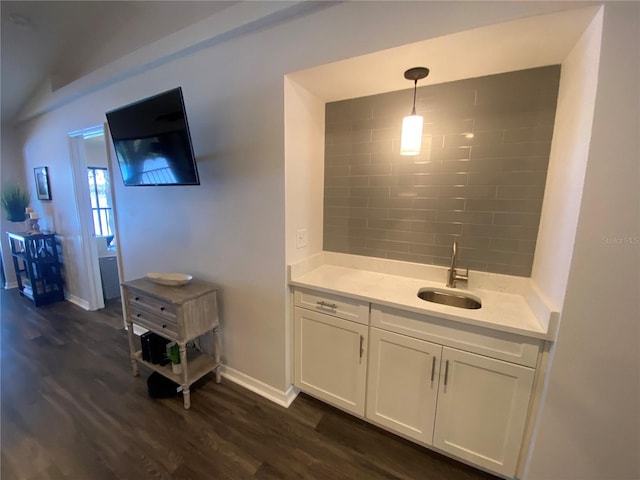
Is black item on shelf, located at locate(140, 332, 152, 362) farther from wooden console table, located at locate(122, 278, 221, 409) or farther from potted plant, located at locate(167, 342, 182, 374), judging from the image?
potted plant, located at locate(167, 342, 182, 374)

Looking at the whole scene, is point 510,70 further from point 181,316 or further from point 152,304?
point 152,304

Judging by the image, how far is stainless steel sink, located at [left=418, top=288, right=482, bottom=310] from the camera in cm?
164

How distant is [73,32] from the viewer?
2.45 meters

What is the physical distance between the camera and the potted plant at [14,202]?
11.5 ft

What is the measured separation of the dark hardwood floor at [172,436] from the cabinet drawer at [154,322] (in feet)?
1.71

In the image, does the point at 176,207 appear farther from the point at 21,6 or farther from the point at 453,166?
the point at 453,166

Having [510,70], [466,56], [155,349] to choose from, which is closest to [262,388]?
[155,349]

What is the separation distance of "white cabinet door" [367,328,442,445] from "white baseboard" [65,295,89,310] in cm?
380

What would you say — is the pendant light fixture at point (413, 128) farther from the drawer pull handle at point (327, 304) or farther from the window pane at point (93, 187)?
the window pane at point (93, 187)

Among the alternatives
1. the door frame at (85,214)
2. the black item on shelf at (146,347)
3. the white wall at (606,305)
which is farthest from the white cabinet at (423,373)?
the door frame at (85,214)

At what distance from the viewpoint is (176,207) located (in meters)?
2.19

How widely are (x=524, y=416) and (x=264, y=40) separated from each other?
2501 millimetres

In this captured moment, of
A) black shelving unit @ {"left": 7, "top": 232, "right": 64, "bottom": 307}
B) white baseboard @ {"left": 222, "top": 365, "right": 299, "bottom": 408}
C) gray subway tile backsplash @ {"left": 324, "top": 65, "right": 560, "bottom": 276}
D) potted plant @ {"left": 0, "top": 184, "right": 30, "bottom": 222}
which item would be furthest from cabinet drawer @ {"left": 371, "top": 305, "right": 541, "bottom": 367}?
potted plant @ {"left": 0, "top": 184, "right": 30, "bottom": 222}

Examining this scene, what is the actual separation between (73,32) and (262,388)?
368cm
